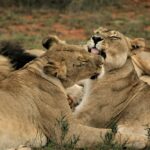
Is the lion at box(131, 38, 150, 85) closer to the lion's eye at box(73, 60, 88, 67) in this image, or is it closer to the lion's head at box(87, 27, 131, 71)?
the lion's head at box(87, 27, 131, 71)

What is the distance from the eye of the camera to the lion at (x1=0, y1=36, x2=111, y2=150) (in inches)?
197

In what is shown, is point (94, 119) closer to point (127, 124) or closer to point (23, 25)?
point (127, 124)

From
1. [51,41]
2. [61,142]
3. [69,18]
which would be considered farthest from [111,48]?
[69,18]

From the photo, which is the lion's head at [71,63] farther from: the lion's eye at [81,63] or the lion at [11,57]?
the lion at [11,57]

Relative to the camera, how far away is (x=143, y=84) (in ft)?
20.0

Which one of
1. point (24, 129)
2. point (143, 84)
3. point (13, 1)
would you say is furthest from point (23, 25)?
point (24, 129)

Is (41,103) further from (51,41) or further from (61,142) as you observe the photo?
(51,41)

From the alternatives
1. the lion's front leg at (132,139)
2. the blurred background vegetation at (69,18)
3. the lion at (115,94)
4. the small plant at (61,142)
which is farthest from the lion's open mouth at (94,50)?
the blurred background vegetation at (69,18)

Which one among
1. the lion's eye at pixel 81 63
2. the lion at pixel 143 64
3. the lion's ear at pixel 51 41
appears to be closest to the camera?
the lion's eye at pixel 81 63

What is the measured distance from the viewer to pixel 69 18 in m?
14.6

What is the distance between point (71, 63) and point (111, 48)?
968 millimetres

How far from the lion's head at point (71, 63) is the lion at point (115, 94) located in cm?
46

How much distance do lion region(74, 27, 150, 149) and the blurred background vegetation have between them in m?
4.57

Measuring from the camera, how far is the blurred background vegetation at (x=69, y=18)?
41.5ft
